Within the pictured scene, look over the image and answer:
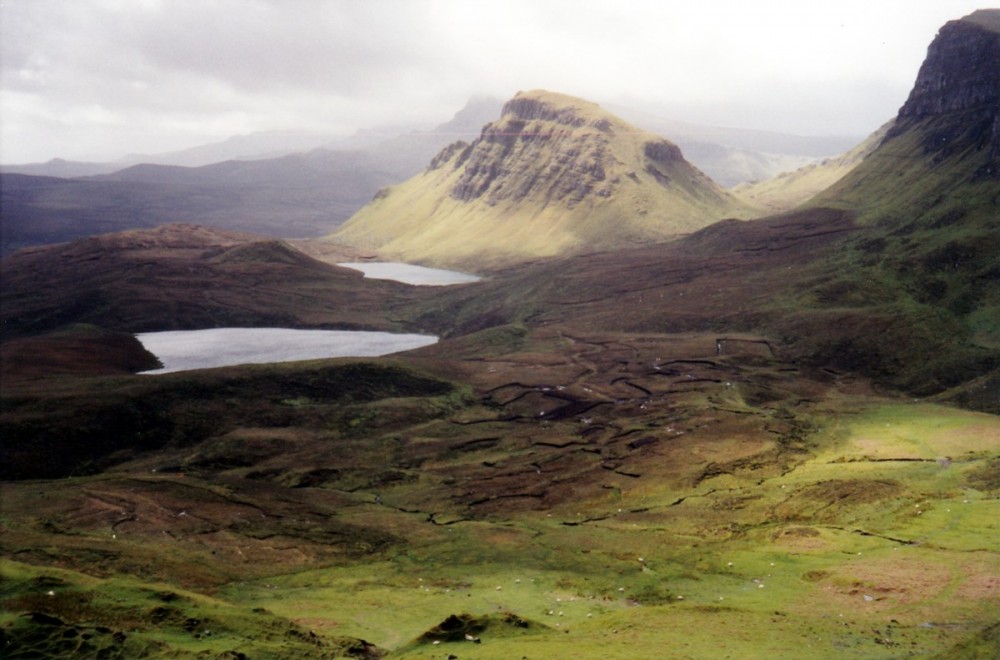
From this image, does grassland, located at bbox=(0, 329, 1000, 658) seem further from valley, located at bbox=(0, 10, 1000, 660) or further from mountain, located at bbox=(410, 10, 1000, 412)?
mountain, located at bbox=(410, 10, 1000, 412)

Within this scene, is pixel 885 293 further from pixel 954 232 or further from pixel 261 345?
pixel 261 345

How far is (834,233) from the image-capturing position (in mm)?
192375

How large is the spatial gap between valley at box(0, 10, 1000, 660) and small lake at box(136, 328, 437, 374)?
11.6 meters

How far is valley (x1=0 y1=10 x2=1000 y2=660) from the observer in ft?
129

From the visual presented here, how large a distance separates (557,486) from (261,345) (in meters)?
113

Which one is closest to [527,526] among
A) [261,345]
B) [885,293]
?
[885,293]

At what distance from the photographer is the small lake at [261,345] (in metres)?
163

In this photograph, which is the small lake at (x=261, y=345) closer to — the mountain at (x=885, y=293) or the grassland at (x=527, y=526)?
the mountain at (x=885, y=293)

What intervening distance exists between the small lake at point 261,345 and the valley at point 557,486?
11615mm

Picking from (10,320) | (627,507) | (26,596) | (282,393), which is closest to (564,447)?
(627,507)

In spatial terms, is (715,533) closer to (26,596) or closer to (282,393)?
(26,596)

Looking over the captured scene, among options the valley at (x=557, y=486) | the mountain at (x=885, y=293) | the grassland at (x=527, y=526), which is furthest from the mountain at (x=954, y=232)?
the grassland at (x=527, y=526)

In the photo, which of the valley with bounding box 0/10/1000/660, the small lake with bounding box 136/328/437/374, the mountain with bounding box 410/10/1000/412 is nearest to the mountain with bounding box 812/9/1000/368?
the mountain with bounding box 410/10/1000/412

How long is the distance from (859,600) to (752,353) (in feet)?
291
